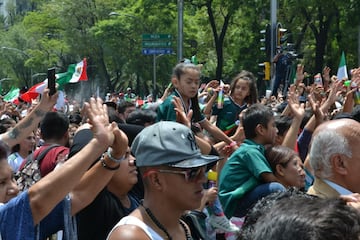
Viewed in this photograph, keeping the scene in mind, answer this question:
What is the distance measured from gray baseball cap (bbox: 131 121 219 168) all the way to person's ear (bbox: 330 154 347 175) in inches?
24.4

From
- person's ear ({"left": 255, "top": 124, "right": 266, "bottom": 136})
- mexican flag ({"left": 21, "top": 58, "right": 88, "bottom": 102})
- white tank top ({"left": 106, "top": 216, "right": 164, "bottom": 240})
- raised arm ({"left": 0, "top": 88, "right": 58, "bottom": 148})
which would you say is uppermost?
white tank top ({"left": 106, "top": 216, "right": 164, "bottom": 240})

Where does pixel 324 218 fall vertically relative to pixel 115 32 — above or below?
above

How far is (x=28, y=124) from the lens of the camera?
550 centimetres

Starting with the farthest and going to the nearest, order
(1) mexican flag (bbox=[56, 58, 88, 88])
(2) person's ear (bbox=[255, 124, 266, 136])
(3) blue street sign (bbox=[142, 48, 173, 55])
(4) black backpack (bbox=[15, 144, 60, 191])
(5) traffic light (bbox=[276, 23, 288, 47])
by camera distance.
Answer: (3) blue street sign (bbox=[142, 48, 173, 55]), (5) traffic light (bbox=[276, 23, 288, 47]), (1) mexican flag (bbox=[56, 58, 88, 88]), (2) person's ear (bbox=[255, 124, 266, 136]), (4) black backpack (bbox=[15, 144, 60, 191])

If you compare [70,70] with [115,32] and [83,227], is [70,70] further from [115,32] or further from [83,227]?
[115,32]

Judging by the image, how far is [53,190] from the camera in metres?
3.23

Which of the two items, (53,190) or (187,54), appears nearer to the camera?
(53,190)

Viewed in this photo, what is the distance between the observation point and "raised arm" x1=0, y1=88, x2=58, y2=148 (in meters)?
5.38

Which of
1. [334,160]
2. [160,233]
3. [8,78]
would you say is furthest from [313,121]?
[8,78]

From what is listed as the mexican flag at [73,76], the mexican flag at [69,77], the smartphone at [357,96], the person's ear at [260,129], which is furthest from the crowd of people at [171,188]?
the mexican flag at [73,76]

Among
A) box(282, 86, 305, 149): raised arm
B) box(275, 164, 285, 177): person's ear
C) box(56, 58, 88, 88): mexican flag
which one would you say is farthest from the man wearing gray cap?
box(56, 58, 88, 88): mexican flag

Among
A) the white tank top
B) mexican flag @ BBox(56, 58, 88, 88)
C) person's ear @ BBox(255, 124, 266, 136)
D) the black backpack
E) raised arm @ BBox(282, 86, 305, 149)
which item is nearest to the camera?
the white tank top

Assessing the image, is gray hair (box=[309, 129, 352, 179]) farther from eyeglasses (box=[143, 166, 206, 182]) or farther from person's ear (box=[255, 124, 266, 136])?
person's ear (box=[255, 124, 266, 136])

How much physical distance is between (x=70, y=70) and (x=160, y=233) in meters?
11.8
